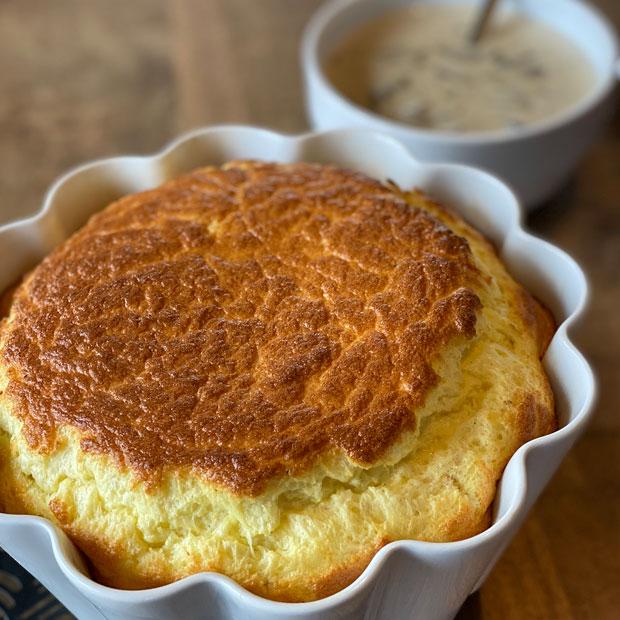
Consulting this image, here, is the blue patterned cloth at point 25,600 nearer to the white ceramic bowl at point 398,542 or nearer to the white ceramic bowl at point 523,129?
the white ceramic bowl at point 398,542

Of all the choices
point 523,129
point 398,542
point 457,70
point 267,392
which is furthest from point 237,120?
point 398,542

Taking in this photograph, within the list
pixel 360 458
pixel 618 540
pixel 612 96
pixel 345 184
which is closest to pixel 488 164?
pixel 612 96

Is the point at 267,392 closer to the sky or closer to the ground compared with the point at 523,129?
closer to the sky

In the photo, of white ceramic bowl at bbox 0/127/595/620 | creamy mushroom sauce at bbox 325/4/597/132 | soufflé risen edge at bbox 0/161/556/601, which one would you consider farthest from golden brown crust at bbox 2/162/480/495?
creamy mushroom sauce at bbox 325/4/597/132

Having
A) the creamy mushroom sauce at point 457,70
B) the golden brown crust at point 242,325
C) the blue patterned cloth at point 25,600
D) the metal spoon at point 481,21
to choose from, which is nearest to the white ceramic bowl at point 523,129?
the creamy mushroom sauce at point 457,70

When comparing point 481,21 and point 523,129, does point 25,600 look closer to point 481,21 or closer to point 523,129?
point 523,129

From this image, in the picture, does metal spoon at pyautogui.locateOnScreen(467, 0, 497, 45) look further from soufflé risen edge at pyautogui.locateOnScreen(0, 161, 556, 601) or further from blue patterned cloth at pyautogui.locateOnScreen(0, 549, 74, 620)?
blue patterned cloth at pyautogui.locateOnScreen(0, 549, 74, 620)
